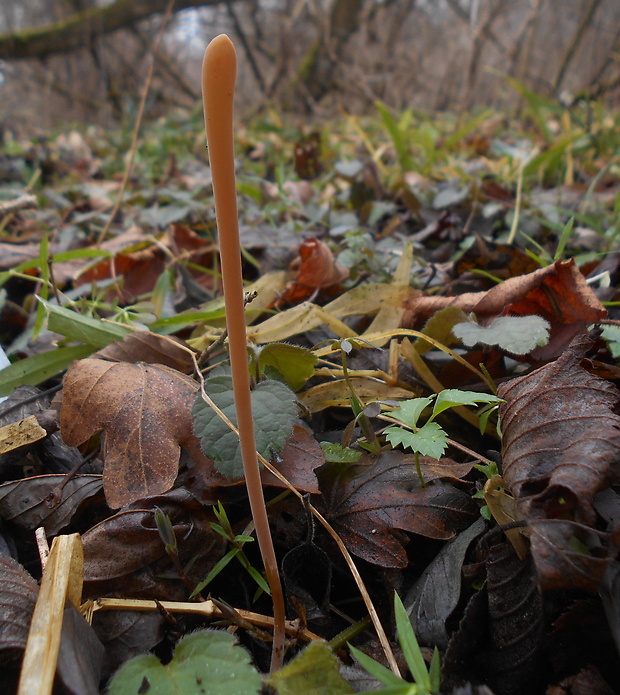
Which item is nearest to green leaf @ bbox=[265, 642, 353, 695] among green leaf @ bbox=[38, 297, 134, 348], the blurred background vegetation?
green leaf @ bbox=[38, 297, 134, 348]

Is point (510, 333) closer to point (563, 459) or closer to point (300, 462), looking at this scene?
point (563, 459)

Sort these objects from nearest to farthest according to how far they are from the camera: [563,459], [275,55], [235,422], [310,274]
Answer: [563,459]
[235,422]
[310,274]
[275,55]

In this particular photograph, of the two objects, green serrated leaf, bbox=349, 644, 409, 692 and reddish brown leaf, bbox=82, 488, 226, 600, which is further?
reddish brown leaf, bbox=82, 488, 226, 600

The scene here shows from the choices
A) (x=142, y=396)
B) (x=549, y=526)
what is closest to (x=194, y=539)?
(x=142, y=396)

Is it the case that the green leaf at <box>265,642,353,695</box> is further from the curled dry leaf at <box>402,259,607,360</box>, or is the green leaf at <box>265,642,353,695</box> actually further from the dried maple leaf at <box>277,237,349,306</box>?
the dried maple leaf at <box>277,237,349,306</box>

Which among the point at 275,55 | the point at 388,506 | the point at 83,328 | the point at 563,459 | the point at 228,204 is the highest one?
the point at 275,55

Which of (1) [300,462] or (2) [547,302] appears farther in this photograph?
(2) [547,302]

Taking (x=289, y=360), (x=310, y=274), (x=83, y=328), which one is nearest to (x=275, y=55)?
(x=310, y=274)

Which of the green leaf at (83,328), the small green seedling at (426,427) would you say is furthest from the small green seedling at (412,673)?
the green leaf at (83,328)
